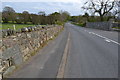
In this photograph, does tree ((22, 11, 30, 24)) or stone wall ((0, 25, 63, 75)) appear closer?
stone wall ((0, 25, 63, 75))

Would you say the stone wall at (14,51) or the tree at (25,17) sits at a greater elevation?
the tree at (25,17)

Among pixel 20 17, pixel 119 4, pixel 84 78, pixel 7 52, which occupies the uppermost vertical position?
pixel 119 4

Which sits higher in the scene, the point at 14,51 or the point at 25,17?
the point at 25,17

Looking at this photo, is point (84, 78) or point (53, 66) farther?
point (53, 66)

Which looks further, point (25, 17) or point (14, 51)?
point (25, 17)

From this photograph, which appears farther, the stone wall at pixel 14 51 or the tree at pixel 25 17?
the tree at pixel 25 17

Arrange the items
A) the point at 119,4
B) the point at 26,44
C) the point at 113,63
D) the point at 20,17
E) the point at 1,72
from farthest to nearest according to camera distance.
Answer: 1. the point at 119,4
2. the point at 20,17
3. the point at 26,44
4. the point at 113,63
5. the point at 1,72

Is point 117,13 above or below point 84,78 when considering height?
above

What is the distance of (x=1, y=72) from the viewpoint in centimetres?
407

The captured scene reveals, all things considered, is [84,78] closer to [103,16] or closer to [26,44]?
[26,44]

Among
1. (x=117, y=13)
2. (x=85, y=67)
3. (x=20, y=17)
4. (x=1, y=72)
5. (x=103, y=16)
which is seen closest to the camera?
(x=1, y=72)

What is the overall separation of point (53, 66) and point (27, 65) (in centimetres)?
97

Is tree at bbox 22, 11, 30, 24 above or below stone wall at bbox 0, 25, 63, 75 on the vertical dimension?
above

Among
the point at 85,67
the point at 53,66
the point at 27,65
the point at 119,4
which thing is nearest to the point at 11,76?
the point at 27,65
